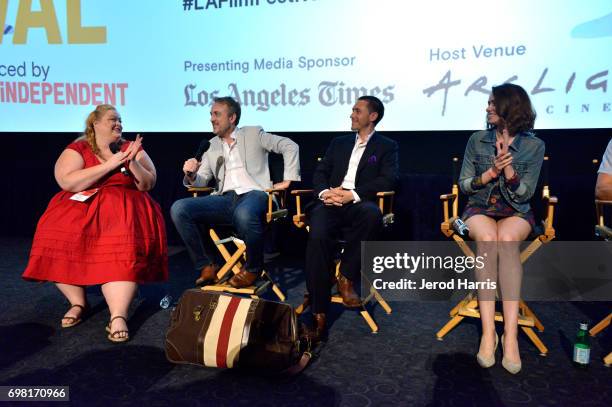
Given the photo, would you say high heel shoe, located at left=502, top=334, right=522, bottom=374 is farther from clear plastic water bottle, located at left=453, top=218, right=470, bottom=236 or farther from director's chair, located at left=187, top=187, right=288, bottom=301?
director's chair, located at left=187, top=187, right=288, bottom=301

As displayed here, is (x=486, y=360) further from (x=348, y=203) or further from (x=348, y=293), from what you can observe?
(x=348, y=203)

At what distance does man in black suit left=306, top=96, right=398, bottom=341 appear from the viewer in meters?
2.73

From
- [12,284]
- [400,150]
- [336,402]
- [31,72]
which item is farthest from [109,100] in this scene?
[336,402]

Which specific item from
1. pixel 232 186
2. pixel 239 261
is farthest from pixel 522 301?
pixel 232 186

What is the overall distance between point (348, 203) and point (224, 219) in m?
0.84

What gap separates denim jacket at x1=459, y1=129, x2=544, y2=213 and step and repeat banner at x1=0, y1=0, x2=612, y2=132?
1.29 metres

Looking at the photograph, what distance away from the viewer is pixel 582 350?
222 cm

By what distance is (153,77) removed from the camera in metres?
4.61

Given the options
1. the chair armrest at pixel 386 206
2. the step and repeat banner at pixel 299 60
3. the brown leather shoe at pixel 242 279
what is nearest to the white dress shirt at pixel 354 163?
the chair armrest at pixel 386 206

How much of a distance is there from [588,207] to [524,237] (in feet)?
5.88

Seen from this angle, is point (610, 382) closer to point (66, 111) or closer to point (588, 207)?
point (588, 207)

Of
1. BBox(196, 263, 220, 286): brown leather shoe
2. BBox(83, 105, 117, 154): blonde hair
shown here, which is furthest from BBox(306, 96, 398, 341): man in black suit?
BBox(83, 105, 117, 154): blonde hair
